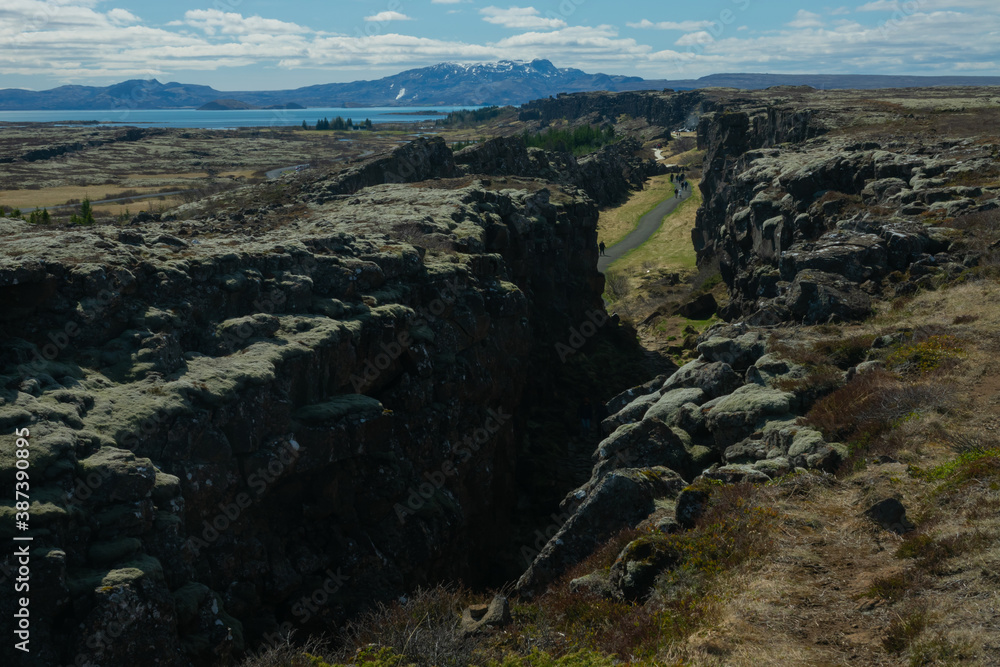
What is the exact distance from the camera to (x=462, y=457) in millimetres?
28812

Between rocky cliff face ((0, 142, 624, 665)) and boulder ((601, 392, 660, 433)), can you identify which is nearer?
rocky cliff face ((0, 142, 624, 665))

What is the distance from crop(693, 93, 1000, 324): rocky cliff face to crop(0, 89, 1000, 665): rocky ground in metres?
0.25

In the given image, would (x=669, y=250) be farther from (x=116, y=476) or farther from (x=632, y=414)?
(x=116, y=476)

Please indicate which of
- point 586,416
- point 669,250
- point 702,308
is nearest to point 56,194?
point 669,250

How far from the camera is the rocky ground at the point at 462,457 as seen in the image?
1289 centimetres

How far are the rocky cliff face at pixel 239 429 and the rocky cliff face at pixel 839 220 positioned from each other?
49.8 ft

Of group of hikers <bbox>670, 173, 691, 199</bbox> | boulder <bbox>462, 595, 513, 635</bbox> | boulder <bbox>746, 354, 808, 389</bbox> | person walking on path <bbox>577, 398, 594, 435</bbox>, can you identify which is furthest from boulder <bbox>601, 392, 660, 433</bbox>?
group of hikers <bbox>670, 173, 691, 199</bbox>

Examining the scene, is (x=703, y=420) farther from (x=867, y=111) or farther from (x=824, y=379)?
(x=867, y=111)

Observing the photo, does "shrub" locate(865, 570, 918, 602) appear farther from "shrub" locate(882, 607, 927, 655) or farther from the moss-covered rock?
the moss-covered rock

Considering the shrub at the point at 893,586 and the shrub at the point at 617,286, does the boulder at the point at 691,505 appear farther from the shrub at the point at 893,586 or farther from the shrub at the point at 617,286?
the shrub at the point at 617,286

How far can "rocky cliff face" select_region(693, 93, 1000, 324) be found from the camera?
30.2 metres

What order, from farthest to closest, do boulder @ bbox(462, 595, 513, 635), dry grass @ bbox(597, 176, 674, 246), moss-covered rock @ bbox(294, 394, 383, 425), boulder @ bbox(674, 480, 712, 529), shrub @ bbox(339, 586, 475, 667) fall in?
dry grass @ bbox(597, 176, 674, 246) → moss-covered rock @ bbox(294, 394, 383, 425) → boulder @ bbox(674, 480, 712, 529) → boulder @ bbox(462, 595, 513, 635) → shrub @ bbox(339, 586, 475, 667)

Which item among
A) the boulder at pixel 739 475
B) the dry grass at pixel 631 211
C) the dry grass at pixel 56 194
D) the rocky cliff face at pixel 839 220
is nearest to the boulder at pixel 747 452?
the boulder at pixel 739 475

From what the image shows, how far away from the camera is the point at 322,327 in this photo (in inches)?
930
